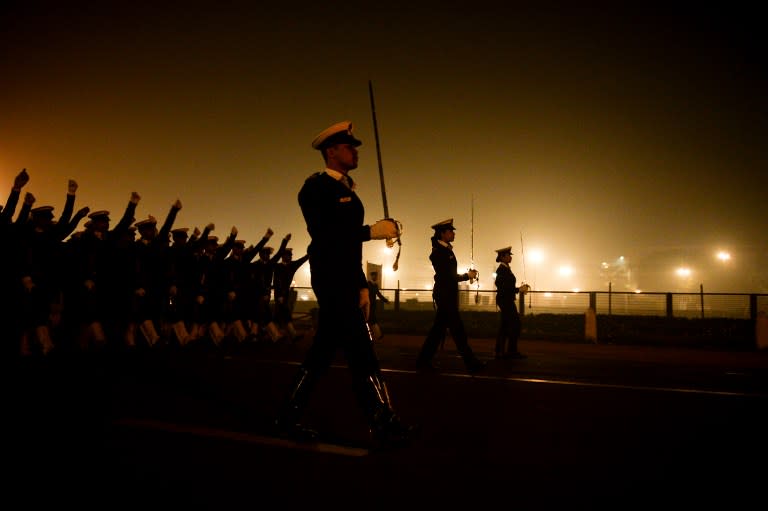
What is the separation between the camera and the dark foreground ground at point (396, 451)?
3.06m

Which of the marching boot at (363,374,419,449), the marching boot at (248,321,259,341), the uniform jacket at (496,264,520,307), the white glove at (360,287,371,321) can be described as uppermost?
the uniform jacket at (496,264,520,307)

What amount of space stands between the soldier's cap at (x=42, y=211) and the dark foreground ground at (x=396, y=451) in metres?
2.84

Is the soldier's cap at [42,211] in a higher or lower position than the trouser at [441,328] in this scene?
higher

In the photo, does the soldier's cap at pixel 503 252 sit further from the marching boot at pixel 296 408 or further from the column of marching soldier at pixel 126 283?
the marching boot at pixel 296 408

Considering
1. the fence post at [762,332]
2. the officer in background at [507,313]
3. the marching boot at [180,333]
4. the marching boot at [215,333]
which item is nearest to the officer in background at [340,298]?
the officer in background at [507,313]

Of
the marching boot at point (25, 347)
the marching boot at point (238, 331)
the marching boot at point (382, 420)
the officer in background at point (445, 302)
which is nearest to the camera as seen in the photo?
the marching boot at point (382, 420)

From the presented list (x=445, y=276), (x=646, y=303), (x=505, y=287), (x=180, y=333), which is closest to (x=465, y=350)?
(x=445, y=276)

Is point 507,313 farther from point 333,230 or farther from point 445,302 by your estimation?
point 333,230

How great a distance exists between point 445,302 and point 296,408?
15.0 ft

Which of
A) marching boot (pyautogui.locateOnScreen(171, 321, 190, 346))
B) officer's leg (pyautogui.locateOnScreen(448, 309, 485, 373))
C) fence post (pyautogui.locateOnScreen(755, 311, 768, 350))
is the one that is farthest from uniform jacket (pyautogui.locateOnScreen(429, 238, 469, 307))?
fence post (pyautogui.locateOnScreen(755, 311, 768, 350))

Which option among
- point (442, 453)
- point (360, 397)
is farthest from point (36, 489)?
point (442, 453)

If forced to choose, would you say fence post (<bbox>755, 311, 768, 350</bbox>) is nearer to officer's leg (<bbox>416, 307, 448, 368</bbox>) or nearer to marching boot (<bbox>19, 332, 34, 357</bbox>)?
officer's leg (<bbox>416, 307, 448, 368</bbox>)

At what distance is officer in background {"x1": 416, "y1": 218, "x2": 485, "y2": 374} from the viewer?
26.8 feet

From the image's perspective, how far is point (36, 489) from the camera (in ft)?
10.0
